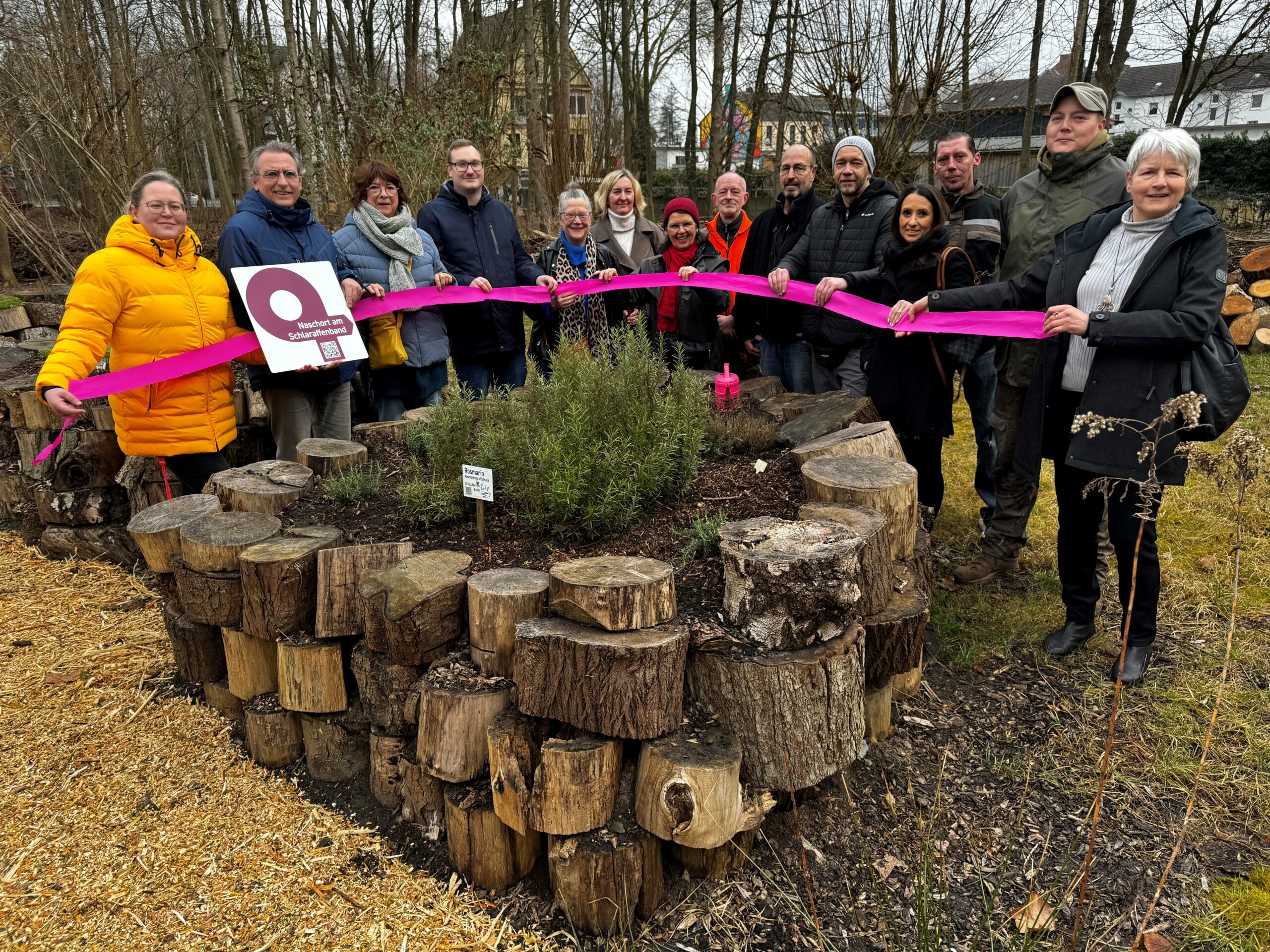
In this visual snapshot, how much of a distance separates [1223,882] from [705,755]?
5.57 feet

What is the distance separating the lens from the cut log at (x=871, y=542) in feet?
9.02

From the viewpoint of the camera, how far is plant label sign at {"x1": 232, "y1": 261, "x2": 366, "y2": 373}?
3949mm

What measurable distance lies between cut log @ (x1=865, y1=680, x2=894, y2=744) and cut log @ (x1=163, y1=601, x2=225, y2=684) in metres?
2.69

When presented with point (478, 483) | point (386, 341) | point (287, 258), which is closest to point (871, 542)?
point (478, 483)

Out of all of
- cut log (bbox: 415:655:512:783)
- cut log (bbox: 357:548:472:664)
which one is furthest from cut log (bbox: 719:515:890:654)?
cut log (bbox: 357:548:472:664)

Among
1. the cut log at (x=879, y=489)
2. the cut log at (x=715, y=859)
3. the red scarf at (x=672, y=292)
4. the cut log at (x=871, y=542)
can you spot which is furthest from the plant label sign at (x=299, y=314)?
the cut log at (x=715, y=859)

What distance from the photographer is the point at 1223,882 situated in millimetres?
2455

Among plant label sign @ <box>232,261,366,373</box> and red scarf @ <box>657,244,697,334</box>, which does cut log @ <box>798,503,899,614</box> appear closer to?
red scarf @ <box>657,244,697,334</box>

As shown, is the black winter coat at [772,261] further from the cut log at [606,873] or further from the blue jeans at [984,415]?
the cut log at [606,873]

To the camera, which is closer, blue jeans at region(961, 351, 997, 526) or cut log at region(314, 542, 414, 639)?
cut log at region(314, 542, 414, 639)

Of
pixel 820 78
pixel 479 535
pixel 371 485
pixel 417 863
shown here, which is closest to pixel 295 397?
pixel 371 485

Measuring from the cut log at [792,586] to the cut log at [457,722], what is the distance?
821 millimetres

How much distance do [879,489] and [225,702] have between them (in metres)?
2.94

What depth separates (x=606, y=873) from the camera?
2.34 m
